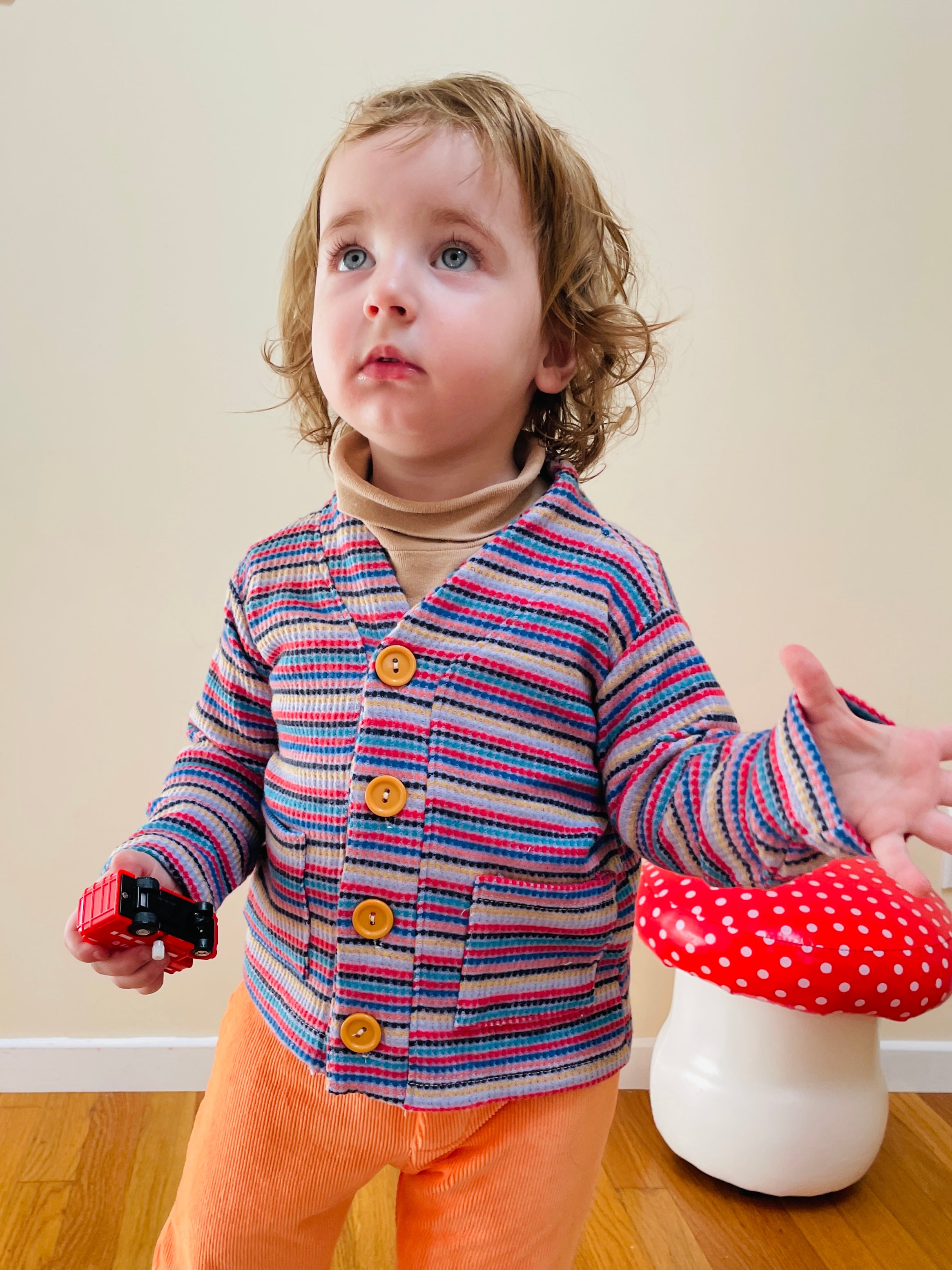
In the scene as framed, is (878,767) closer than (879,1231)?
Yes

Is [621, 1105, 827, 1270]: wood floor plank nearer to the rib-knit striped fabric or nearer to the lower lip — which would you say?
the rib-knit striped fabric

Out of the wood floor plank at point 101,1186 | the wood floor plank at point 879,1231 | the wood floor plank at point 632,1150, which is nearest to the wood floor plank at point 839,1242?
the wood floor plank at point 879,1231

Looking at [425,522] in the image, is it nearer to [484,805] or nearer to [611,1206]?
[484,805]

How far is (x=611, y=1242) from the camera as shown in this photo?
1.23m

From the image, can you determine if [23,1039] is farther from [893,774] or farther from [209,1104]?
[893,774]

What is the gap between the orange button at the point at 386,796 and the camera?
62cm

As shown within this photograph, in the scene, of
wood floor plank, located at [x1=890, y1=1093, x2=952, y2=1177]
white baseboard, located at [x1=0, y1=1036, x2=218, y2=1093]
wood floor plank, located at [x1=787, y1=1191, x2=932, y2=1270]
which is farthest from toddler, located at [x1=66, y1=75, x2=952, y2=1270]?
wood floor plank, located at [x1=890, y1=1093, x2=952, y2=1177]

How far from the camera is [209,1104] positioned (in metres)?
0.72

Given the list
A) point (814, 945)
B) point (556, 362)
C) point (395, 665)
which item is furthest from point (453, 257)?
point (814, 945)

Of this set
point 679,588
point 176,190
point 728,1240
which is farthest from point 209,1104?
point 176,190

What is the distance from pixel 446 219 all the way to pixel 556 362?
143 millimetres

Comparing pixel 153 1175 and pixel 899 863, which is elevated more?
pixel 899 863

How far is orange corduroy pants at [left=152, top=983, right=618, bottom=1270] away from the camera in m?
0.65

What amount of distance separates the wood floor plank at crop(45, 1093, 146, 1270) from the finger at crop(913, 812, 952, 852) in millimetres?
1059
